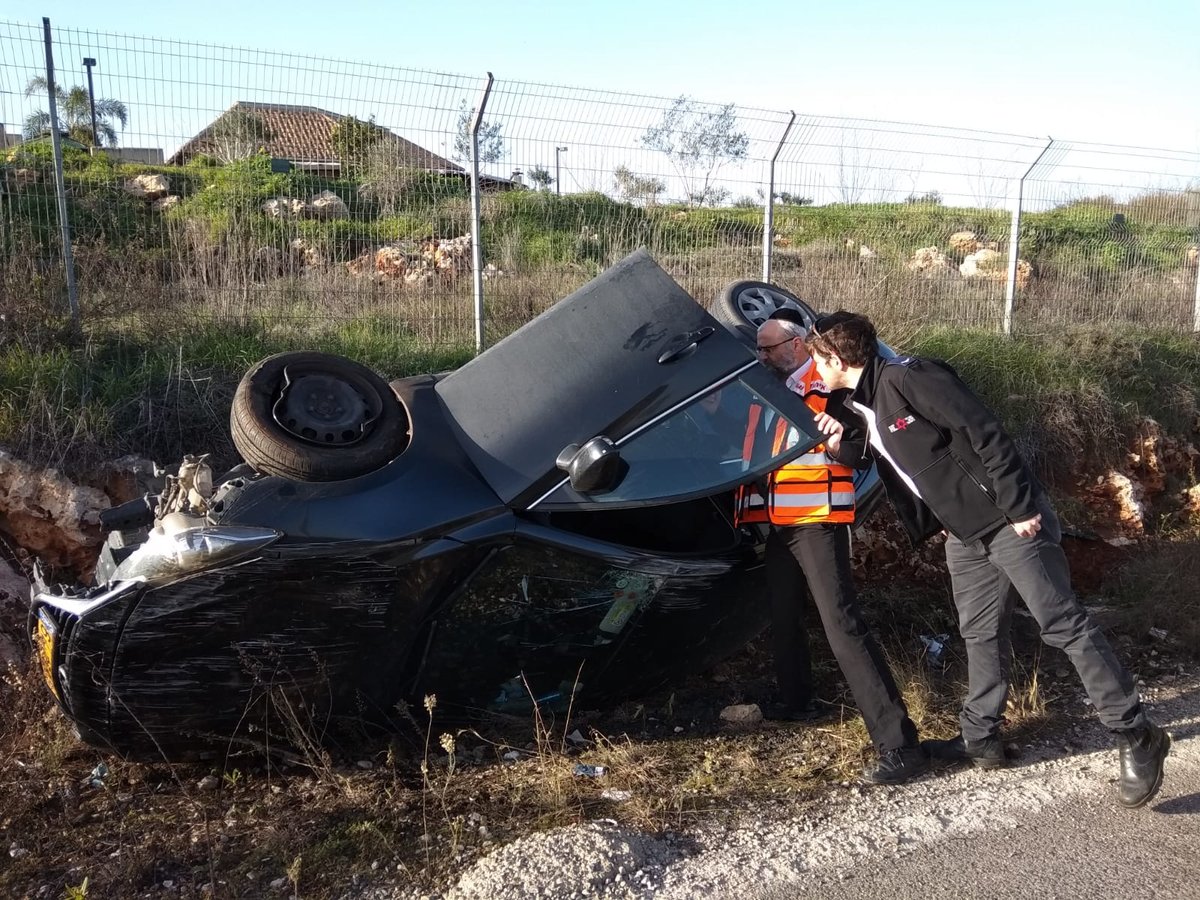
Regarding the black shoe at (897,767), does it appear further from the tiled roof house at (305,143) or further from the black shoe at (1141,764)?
the tiled roof house at (305,143)

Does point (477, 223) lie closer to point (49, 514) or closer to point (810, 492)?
point (49, 514)

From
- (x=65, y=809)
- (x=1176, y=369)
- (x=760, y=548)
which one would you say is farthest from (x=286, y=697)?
(x=1176, y=369)

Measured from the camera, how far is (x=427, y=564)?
3.31 metres

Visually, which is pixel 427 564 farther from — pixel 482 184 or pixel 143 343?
pixel 482 184

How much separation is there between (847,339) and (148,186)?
5.07 meters

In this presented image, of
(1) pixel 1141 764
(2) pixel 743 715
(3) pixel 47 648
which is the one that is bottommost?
(2) pixel 743 715

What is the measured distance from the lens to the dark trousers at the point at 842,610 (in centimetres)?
379

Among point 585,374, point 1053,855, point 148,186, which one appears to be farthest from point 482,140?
point 1053,855

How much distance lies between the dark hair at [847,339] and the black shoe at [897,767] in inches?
57.6

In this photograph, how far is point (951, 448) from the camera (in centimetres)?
361

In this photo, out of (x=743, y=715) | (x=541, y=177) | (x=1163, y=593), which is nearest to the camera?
(x=743, y=715)

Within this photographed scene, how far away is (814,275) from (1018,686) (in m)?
4.78

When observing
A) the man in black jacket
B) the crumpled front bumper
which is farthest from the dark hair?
the crumpled front bumper

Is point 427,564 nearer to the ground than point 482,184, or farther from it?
nearer to the ground
